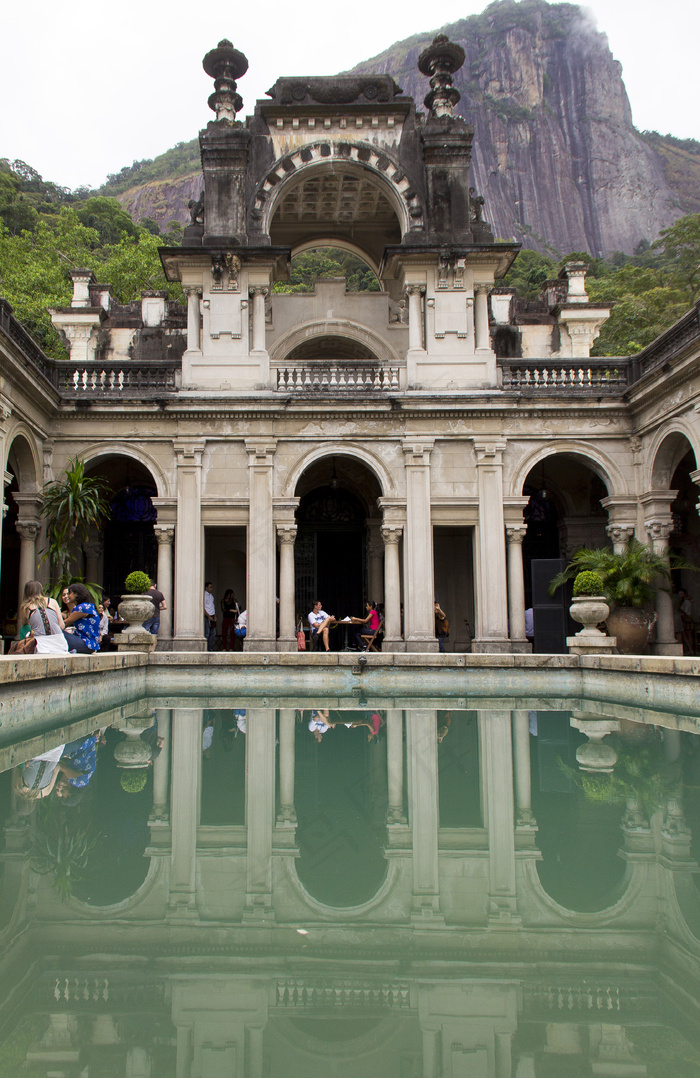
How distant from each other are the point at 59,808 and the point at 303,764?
6.35 ft

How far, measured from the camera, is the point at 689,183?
120 m

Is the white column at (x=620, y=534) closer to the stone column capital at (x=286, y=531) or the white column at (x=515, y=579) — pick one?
the white column at (x=515, y=579)

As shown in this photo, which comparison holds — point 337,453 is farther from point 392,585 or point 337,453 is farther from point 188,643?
point 188,643

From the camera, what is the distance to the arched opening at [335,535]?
71.9 ft

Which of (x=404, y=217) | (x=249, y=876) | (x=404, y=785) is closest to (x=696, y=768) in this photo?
(x=404, y=785)

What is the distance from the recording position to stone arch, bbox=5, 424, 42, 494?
17.0 m

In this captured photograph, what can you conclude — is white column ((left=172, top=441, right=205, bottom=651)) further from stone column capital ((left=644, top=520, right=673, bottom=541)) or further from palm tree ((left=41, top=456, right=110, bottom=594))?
stone column capital ((left=644, top=520, right=673, bottom=541))

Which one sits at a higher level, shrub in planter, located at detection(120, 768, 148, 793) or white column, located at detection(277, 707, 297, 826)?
shrub in planter, located at detection(120, 768, 148, 793)

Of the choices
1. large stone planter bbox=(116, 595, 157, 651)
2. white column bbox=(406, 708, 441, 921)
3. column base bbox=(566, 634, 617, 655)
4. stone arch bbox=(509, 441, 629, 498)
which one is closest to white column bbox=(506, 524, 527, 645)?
stone arch bbox=(509, 441, 629, 498)

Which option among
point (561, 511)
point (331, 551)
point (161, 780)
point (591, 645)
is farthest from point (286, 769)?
point (561, 511)

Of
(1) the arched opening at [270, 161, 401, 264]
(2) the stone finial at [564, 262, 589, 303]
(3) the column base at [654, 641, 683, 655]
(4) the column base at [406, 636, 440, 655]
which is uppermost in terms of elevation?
(1) the arched opening at [270, 161, 401, 264]

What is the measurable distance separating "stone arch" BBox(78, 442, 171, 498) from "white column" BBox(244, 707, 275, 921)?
11318 mm

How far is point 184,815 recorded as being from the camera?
418 cm

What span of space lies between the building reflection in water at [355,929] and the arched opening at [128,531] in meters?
17.0
